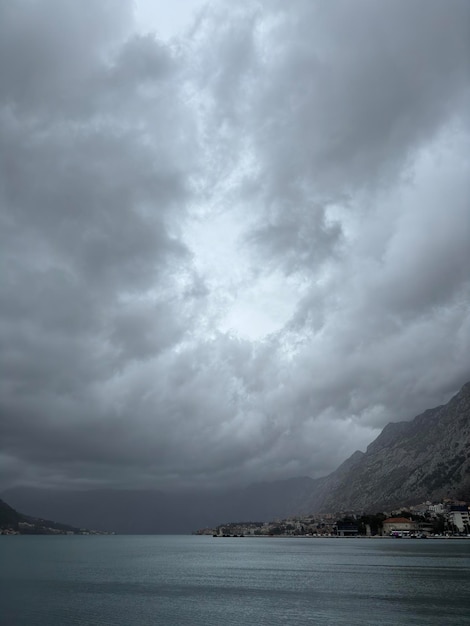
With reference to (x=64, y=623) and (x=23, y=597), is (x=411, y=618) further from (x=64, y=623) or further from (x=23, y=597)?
(x=23, y=597)

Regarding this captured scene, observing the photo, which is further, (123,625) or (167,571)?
(167,571)

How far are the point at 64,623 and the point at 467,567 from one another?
93461mm

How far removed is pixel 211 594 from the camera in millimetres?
89000

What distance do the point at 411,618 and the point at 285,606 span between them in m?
18.6

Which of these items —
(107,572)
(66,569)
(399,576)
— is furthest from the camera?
(66,569)

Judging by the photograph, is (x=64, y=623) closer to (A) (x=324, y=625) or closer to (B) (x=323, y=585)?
(A) (x=324, y=625)

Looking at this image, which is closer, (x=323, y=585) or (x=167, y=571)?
(x=323, y=585)

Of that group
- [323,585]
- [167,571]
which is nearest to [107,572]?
[167,571]

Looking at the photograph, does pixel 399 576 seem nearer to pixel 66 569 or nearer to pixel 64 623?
pixel 64 623

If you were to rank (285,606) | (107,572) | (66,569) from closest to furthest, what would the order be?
(285,606) < (107,572) < (66,569)

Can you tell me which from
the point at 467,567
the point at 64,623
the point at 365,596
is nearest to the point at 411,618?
the point at 365,596

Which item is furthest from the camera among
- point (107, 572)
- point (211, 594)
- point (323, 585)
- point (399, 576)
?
point (107, 572)

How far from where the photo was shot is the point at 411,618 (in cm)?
6278

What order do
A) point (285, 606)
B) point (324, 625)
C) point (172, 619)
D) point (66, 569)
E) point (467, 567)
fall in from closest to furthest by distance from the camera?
point (324, 625) → point (172, 619) → point (285, 606) → point (467, 567) → point (66, 569)
